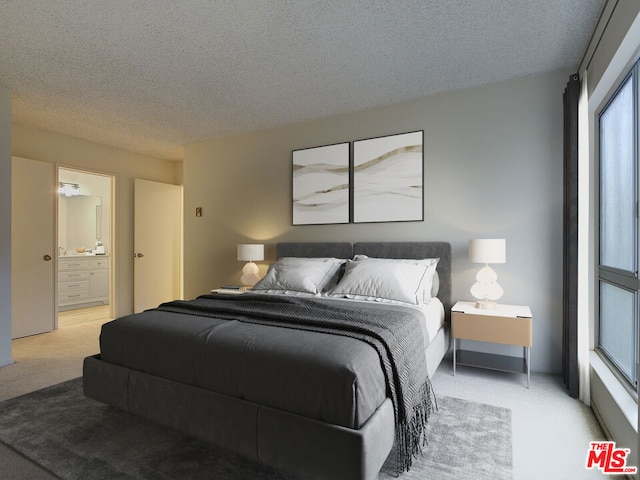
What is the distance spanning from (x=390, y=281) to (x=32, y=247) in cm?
446

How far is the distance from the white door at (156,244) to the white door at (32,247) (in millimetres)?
1141

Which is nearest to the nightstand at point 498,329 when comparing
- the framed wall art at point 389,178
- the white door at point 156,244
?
the framed wall art at point 389,178

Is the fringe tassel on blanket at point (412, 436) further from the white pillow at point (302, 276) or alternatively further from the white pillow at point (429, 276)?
the white pillow at point (302, 276)

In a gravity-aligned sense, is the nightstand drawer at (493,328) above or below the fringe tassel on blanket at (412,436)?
above

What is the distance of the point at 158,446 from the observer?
194cm

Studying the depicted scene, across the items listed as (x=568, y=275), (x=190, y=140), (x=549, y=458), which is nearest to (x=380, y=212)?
(x=568, y=275)

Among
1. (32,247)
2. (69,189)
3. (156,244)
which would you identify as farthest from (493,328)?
(69,189)

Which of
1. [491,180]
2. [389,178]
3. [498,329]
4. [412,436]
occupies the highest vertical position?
[389,178]

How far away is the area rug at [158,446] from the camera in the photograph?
5.62 ft

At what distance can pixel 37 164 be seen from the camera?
446cm

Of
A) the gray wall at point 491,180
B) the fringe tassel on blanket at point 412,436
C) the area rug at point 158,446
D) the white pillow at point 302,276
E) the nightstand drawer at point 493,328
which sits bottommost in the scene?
the area rug at point 158,446

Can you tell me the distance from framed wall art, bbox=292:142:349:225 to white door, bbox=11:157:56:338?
3.23 meters

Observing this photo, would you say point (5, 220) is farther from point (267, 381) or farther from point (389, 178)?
point (389, 178)
